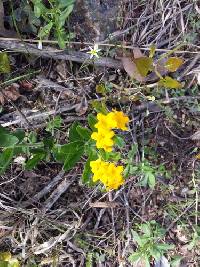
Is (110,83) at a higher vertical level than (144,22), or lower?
lower

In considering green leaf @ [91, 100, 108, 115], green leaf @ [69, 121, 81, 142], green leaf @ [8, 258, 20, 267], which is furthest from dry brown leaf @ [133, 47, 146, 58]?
green leaf @ [8, 258, 20, 267]

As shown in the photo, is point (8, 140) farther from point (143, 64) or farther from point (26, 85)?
point (143, 64)

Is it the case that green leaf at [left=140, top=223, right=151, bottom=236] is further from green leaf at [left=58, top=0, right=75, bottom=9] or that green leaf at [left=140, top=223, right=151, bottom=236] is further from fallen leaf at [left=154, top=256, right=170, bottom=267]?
green leaf at [left=58, top=0, right=75, bottom=9]

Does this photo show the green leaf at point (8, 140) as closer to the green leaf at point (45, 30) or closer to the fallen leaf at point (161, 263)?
the green leaf at point (45, 30)

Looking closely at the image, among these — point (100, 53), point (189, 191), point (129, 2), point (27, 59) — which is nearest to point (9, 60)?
point (27, 59)

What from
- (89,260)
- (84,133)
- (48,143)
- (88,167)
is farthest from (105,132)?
(89,260)

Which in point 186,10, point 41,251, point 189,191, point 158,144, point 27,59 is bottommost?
point 41,251

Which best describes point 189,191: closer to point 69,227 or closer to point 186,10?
point 69,227
